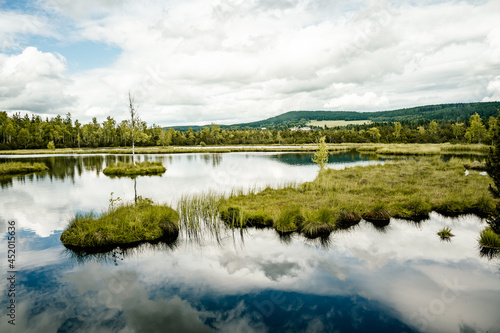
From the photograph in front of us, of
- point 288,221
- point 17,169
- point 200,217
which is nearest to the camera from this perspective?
point 288,221

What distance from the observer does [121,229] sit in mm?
15422

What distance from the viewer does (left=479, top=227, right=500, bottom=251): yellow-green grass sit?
14055 mm

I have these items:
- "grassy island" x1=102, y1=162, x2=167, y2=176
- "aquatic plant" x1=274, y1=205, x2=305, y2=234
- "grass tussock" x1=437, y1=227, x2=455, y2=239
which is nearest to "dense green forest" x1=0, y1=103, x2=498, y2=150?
"grassy island" x1=102, y1=162, x2=167, y2=176

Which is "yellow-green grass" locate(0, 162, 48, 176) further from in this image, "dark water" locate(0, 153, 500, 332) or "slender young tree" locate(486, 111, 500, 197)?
"slender young tree" locate(486, 111, 500, 197)

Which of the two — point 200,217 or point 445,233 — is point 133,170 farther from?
point 445,233

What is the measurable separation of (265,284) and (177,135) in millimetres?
153727

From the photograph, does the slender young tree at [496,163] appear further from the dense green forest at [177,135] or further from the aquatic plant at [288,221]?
the dense green forest at [177,135]

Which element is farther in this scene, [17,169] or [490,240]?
[17,169]

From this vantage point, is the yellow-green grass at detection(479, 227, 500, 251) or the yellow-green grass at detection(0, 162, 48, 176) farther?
the yellow-green grass at detection(0, 162, 48, 176)

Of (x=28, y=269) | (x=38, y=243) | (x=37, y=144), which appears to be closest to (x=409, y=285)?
(x=28, y=269)

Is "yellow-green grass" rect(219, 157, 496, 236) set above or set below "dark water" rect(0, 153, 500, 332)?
above

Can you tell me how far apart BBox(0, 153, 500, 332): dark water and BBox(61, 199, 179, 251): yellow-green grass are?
75 centimetres

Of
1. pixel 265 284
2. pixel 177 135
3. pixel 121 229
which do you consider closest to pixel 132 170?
pixel 121 229

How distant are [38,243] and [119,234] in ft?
15.4
